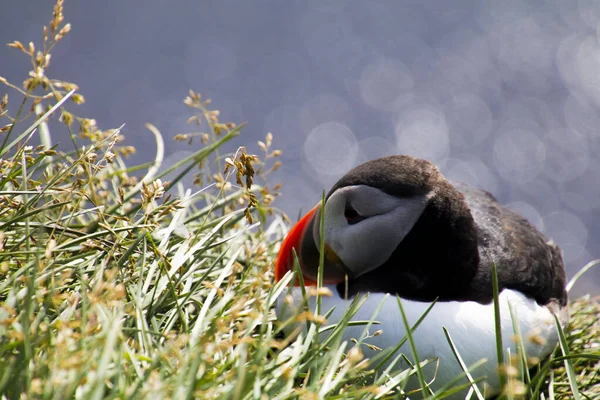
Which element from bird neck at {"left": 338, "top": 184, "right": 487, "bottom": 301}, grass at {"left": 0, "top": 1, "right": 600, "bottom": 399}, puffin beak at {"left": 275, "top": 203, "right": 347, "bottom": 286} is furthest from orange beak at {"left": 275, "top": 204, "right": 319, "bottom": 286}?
bird neck at {"left": 338, "top": 184, "right": 487, "bottom": 301}

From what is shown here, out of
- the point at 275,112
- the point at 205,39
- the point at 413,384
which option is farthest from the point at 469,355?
the point at 205,39

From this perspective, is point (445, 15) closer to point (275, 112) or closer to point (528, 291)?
point (275, 112)

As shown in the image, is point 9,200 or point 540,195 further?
point 540,195

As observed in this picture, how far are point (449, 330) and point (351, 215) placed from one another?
59 cm

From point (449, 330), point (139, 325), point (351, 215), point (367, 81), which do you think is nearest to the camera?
point (139, 325)

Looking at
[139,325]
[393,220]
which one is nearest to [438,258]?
[393,220]

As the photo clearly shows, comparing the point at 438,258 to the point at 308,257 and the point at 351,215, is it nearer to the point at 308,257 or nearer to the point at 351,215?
the point at 351,215

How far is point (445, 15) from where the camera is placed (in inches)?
402

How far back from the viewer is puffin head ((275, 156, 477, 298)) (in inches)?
103

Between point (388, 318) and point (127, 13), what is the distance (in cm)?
807

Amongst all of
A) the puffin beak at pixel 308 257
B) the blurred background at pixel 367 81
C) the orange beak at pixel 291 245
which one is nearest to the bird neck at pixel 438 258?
the puffin beak at pixel 308 257

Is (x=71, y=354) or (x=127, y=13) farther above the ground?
(x=127, y=13)

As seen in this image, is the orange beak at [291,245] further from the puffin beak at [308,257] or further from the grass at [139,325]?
the grass at [139,325]

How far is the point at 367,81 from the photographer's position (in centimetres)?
921
